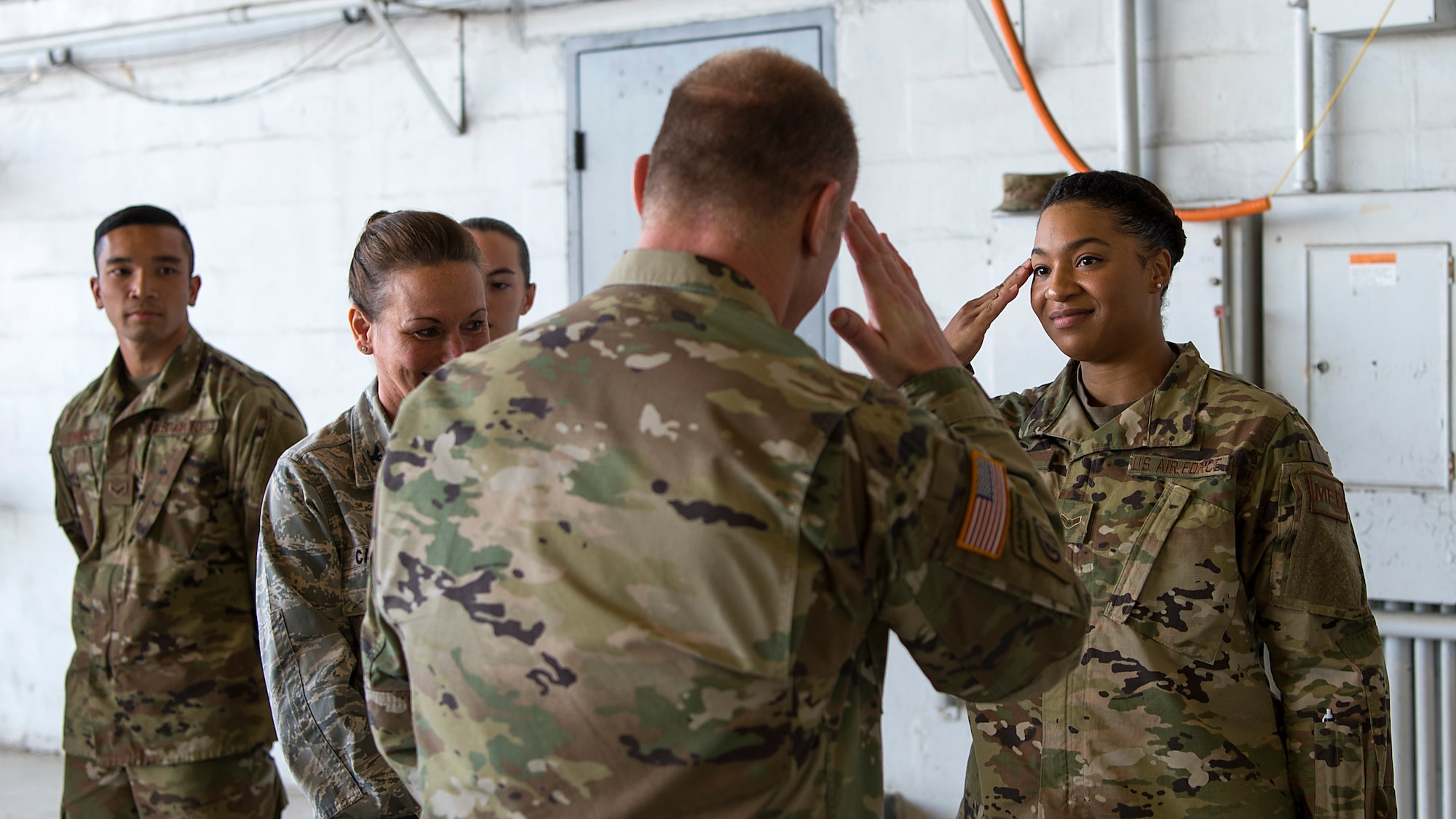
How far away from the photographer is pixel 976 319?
1.48 m

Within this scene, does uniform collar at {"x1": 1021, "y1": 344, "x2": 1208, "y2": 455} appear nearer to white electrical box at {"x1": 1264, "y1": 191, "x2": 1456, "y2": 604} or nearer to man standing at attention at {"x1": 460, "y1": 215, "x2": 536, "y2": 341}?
white electrical box at {"x1": 1264, "y1": 191, "x2": 1456, "y2": 604}

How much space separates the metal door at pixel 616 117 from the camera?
128 inches

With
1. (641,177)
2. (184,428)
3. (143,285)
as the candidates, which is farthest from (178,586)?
Result: (641,177)

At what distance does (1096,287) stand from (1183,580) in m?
0.45

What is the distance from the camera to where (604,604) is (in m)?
0.92

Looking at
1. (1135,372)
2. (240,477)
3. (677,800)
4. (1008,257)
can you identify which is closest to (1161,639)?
(1135,372)

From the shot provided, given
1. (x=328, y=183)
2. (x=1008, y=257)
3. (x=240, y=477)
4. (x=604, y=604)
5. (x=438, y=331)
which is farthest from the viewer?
(x=328, y=183)

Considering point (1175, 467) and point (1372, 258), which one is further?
point (1372, 258)

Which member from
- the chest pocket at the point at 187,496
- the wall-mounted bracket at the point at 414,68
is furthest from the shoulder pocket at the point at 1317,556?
the wall-mounted bracket at the point at 414,68

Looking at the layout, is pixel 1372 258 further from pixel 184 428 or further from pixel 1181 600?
pixel 184 428

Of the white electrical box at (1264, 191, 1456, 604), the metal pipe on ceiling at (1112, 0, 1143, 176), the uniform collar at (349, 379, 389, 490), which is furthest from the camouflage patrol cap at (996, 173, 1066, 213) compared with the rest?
the uniform collar at (349, 379, 389, 490)

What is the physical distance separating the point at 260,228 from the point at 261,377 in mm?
1503

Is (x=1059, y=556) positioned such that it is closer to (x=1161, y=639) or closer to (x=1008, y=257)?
(x=1161, y=639)

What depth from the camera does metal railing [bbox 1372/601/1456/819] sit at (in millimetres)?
2535
